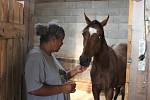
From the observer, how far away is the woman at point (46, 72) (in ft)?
6.95

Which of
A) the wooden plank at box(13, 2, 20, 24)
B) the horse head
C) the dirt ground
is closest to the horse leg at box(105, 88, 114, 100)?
the horse head

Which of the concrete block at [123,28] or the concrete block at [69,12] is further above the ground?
the concrete block at [69,12]

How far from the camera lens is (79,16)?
274 inches

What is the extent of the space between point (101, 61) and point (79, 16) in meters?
2.89

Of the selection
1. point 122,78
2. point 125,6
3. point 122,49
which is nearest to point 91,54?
point 122,78

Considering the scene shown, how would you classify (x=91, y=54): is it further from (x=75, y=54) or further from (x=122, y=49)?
(x=75, y=54)

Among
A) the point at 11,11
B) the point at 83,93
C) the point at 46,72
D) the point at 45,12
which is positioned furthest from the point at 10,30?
the point at 45,12

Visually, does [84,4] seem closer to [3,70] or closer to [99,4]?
[99,4]

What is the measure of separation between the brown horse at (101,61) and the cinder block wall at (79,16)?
2045 millimetres

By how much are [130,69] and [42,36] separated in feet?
2.36

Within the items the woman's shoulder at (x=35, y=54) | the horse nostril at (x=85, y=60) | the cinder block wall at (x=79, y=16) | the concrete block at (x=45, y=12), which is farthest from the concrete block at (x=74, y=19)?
the woman's shoulder at (x=35, y=54)

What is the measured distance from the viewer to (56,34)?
7.49ft

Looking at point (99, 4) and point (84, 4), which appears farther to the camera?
point (84, 4)

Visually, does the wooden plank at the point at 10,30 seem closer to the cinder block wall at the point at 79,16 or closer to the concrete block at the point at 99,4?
the cinder block wall at the point at 79,16
